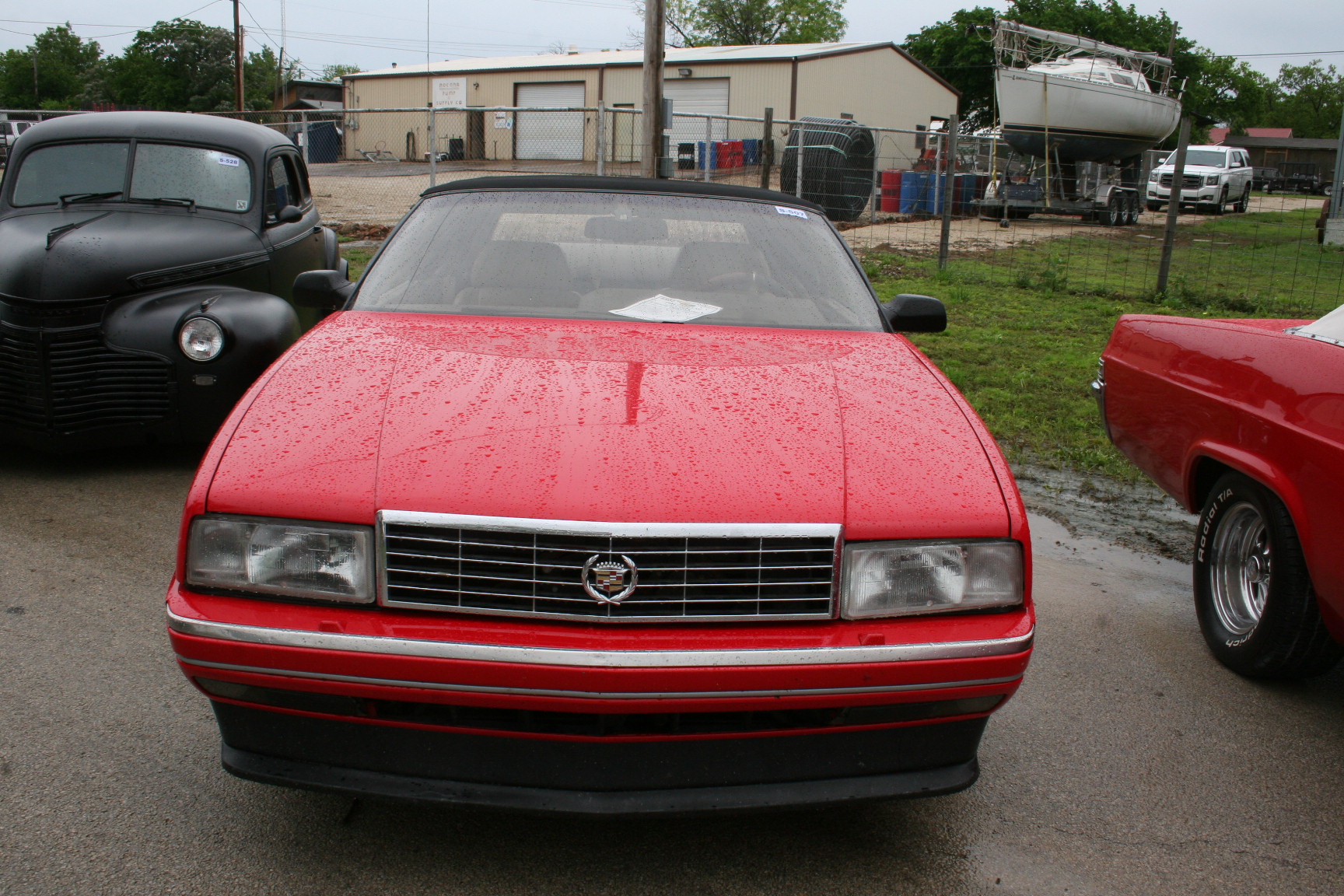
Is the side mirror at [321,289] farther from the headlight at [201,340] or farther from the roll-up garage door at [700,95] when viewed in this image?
the roll-up garage door at [700,95]

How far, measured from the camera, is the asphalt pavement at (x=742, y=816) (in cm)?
229

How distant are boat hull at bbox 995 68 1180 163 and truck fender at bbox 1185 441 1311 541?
2514cm

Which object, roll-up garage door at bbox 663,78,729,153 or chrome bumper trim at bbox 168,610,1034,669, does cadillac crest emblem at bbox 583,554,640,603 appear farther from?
roll-up garage door at bbox 663,78,729,153

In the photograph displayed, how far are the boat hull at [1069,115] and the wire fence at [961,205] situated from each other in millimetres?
735

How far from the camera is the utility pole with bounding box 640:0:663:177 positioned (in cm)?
1319

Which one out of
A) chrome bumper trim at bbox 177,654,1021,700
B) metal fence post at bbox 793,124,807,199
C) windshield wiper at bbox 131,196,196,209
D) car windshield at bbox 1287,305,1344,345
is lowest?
chrome bumper trim at bbox 177,654,1021,700

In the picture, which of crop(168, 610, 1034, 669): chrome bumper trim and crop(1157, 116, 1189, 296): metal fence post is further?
crop(1157, 116, 1189, 296): metal fence post

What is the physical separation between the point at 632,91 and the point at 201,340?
37427mm

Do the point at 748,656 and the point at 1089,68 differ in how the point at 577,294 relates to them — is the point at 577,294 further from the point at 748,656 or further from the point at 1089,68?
the point at 1089,68

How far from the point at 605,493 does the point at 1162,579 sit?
3.07 m

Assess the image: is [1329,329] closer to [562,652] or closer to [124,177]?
[562,652]

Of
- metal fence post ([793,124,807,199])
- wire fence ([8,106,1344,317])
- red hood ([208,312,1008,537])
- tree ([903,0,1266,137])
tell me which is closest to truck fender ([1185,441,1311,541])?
red hood ([208,312,1008,537])

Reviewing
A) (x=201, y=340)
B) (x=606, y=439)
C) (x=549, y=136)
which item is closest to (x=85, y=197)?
(x=201, y=340)

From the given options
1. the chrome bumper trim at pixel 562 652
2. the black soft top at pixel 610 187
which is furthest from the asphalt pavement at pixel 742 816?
the black soft top at pixel 610 187
